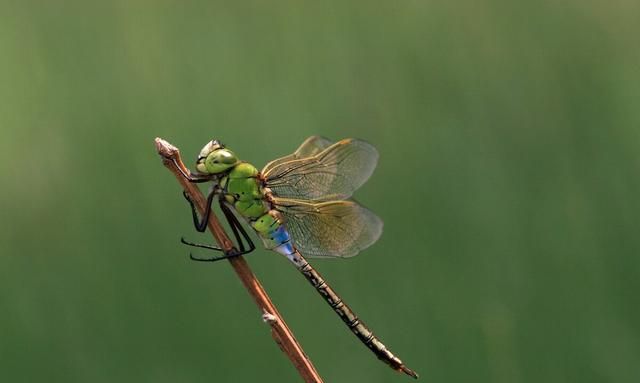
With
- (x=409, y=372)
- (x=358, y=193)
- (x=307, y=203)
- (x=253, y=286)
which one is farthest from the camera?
(x=358, y=193)

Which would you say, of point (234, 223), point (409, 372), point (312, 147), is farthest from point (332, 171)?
point (409, 372)

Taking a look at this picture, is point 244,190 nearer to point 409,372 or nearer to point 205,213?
point 205,213

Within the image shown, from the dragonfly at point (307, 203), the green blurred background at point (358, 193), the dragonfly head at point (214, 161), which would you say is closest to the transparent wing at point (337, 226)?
the dragonfly at point (307, 203)

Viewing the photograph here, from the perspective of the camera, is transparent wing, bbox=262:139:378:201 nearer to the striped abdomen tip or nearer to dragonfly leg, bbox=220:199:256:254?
dragonfly leg, bbox=220:199:256:254

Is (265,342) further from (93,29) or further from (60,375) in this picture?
(93,29)

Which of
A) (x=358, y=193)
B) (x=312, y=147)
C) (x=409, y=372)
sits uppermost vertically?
(x=312, y=147)

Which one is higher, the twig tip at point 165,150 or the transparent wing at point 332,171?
the twig tip at point 165,150

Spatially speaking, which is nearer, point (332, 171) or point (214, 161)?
point (214, 161)

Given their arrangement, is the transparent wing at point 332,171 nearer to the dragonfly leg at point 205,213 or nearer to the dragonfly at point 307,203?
the dragonfly at point 307,203
